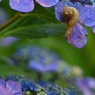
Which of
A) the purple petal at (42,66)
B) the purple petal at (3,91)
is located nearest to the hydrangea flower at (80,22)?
the purple petal at (3,91)

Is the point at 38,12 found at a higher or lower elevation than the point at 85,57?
higher

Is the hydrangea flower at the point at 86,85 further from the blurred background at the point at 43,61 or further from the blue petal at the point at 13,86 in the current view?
the blue petal at the point at 13,86

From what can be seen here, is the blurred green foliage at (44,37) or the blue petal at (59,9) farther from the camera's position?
the blurred green foliage at (44,37)

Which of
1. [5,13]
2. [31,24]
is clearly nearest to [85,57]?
[5,13]

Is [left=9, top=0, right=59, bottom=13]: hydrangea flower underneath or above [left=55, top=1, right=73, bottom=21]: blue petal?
above

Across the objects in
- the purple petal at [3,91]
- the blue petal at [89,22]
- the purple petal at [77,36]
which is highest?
the blue petal at [89,22]

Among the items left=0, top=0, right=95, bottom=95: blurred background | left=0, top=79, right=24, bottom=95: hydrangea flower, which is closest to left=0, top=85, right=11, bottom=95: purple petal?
left=0, top=79, right=24, bottom=95: hydrangea flower

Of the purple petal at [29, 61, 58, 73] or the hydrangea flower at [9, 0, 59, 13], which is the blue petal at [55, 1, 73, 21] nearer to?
the hydrangea flower at [9, 0, 59, 13]

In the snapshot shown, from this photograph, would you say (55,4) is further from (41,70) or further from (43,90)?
(41,70)
